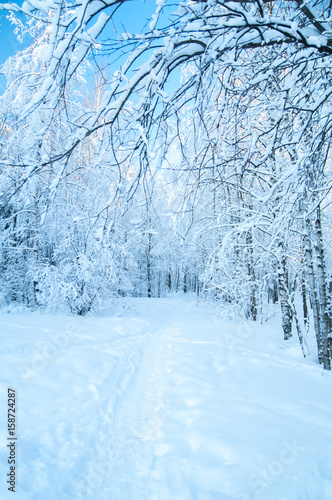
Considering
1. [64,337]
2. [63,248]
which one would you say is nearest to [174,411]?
[64,337]

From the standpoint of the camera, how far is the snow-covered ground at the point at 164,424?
199cm

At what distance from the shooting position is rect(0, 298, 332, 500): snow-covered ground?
1986 millimetres

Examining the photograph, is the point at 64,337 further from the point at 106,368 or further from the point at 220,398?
the point at 220,398

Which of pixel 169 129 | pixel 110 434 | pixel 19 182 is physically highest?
pixel 169 129

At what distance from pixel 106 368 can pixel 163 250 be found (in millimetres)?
17441

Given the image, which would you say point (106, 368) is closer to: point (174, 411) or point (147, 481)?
point (174, 411)

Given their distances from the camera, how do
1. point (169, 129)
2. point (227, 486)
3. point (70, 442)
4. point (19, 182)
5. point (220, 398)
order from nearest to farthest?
point (19, 182), point (227, 486), point (169, 129), point (70, 442), point (220, 398)

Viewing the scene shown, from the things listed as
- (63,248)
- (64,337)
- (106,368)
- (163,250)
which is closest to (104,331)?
(64,337)

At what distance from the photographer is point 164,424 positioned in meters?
2.89

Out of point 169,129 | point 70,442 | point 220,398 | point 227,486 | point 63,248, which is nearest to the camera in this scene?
point 227,486

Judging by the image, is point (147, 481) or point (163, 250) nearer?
point (147, 481)

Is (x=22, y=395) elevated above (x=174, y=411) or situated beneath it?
elevated above

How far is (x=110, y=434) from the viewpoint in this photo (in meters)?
2.75

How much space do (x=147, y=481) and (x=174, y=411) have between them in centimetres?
104
